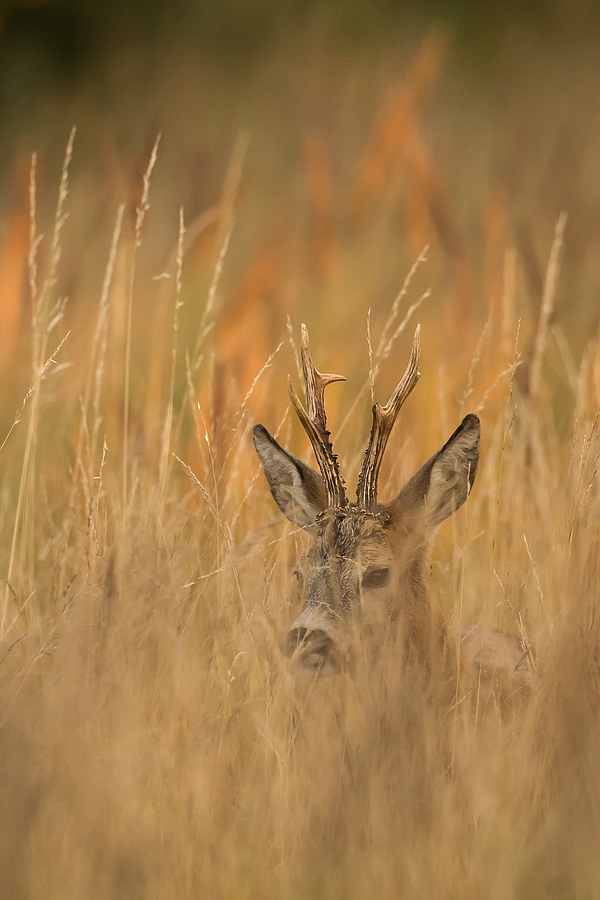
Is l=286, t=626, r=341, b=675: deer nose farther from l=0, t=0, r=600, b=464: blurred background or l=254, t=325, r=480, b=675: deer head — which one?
l=0, t=0, r=600, b=464: blurred background

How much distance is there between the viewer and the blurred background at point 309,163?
616 centimetres

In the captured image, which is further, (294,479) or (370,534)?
(294,479)

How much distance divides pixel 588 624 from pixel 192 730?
1.10m

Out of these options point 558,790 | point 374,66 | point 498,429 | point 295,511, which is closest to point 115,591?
point 295,511

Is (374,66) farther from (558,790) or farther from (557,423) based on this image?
(558,790)

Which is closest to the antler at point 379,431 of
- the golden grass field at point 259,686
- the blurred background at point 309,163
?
the golden grass field at point 259,686

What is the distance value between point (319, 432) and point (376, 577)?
0.46 metres

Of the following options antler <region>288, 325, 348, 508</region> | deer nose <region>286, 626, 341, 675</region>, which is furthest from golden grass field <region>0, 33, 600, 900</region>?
antler <region>288, 325, 348, 508</region>

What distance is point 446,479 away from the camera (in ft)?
11.9

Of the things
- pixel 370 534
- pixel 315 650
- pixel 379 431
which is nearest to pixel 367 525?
pixel 370 534

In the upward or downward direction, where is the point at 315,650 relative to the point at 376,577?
downward

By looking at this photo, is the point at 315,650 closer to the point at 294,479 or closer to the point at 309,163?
the point at 294,479

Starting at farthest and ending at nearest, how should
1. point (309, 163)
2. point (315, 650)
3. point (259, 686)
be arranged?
point (309, 163), point (259, 686), point (315, 650)

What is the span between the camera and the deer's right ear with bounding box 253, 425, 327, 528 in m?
3.66
